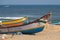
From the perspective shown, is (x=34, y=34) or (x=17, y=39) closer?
(x=17, y=39)

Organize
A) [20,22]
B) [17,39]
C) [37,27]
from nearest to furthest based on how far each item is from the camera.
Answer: [17,39] → [37,27] → [20,22]

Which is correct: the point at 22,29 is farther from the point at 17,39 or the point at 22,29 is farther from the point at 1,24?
the point at 17,39

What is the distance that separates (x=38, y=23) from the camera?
57.7ft

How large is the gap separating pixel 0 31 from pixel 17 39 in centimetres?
321

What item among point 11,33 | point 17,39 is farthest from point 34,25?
point 17,39

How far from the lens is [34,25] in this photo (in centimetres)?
1770

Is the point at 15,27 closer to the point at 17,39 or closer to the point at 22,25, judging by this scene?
the point at 22,25

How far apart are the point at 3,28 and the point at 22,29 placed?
1.37m

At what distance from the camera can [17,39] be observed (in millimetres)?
14812

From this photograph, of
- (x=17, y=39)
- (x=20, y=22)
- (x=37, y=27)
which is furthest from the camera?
(x=20, y=22)

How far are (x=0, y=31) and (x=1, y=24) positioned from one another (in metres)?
0.55

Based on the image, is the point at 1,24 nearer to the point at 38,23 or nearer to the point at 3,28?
the point at 3,28

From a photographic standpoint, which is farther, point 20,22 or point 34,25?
point 20,22

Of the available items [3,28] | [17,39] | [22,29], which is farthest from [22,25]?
[17,39]
